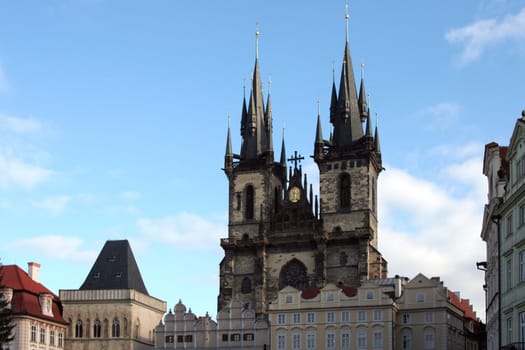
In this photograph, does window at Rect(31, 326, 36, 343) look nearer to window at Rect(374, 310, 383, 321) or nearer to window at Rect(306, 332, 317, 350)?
window at Rect(306, 332, 317, 350)

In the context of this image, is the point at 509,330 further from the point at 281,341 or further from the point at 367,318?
the point at 281,341

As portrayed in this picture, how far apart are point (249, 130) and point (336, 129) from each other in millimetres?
9447

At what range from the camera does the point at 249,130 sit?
97188 millimetres

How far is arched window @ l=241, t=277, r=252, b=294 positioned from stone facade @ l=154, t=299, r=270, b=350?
27.9 ft

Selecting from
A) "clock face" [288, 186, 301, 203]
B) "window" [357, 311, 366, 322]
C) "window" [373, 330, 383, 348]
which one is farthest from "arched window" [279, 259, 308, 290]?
"window" [373, 330, 383, 348]

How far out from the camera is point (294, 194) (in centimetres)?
9256

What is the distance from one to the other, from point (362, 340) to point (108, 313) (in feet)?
71.2

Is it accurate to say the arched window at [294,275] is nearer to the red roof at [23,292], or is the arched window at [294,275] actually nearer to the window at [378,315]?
the window at [378,315]

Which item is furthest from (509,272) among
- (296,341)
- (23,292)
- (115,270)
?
(115,270)

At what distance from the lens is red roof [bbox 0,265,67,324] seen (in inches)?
2889

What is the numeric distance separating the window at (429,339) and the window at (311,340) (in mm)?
8526

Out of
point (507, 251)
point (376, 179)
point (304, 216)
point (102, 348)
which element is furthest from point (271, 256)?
point (507, 251)

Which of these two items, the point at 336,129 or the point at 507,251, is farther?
the point at 336,129

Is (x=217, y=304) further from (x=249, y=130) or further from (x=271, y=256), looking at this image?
(x=249, y=130)
